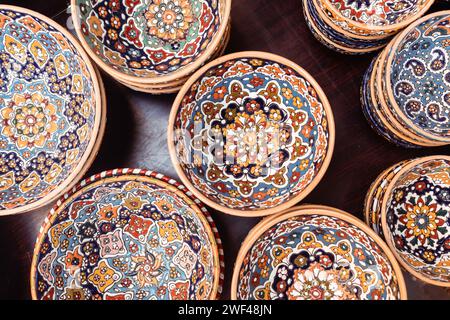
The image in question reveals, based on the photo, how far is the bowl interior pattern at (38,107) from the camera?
3.58 feet

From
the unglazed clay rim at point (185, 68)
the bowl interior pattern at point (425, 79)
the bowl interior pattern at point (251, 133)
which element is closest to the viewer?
the unglazed clay rim at point (185, 68)

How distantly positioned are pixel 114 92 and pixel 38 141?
1.01 feet

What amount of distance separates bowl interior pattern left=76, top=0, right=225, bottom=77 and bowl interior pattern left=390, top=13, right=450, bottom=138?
628mm

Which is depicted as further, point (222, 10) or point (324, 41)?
point (324, 41)

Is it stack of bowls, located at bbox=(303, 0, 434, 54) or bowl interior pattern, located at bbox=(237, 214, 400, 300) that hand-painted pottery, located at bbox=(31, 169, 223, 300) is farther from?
stack of bowls, located at bbox=(303, 0, 434, 54)

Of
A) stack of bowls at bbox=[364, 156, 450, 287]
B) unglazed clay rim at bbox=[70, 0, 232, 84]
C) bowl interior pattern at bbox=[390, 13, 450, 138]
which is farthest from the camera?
bowl interior pattern at bbox=[390, 13, 450, 138]

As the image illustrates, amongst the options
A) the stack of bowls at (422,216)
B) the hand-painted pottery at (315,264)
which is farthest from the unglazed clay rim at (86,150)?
the stack of bowls at (422,216)

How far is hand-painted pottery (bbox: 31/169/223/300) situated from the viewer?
1.01 meters

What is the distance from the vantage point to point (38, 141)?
124 cm

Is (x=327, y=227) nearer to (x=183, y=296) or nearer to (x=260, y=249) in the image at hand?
(x=260, y=249)

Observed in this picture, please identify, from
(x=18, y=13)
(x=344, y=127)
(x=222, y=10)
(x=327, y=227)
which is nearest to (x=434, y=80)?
(x=344, y=127)

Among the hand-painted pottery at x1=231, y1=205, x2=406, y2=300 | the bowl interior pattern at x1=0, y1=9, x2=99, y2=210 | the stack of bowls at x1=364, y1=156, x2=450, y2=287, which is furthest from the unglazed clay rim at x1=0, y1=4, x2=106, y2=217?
the stack of bowls at x1=364, y1=156, x2=450, y2=287

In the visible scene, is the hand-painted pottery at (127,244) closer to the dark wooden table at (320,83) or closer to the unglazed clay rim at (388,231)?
the dark wooden table at (320,83)

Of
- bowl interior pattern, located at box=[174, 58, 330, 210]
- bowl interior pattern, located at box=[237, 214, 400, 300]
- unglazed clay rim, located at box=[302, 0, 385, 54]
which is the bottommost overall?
bowl interior pattern, located at box=[237, 214, 400, 300]
